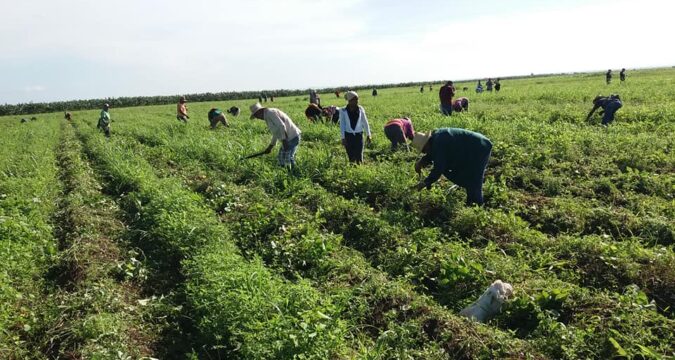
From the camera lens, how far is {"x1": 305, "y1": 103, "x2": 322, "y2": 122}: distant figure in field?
13.8m

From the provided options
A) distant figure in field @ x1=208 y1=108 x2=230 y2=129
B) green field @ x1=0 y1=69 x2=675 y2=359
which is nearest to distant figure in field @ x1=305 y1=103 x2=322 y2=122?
distant figure in field @ x1=208 y1=108 x2=230 y2=129

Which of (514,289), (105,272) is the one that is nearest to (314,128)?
(105,272)

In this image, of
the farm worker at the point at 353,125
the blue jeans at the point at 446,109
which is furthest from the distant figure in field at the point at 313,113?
the farm worker at the point at 353,125

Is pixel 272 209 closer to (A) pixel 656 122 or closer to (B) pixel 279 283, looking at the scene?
(B) pixel 279 283

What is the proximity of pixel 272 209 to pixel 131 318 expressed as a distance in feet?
8.22

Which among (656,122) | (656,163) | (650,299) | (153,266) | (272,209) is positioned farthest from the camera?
(656,122)

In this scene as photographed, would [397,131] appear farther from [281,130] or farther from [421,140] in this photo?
[421,140]

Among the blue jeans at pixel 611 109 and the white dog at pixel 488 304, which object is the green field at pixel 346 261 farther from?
the blue jeans at pixel 611 109

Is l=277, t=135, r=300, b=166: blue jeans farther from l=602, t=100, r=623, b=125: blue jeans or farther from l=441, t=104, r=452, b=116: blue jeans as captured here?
l=602, t=100, r=623, b=125: blue jeans

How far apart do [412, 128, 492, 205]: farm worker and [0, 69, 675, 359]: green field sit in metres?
0.40

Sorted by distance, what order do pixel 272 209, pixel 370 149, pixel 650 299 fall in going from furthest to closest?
pixel 370 149, pixel 272 209, pixel 650 299

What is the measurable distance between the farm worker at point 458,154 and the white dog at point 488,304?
6.92 ft

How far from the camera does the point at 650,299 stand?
3695 mm

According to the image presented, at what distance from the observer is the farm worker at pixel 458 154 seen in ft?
17.8
